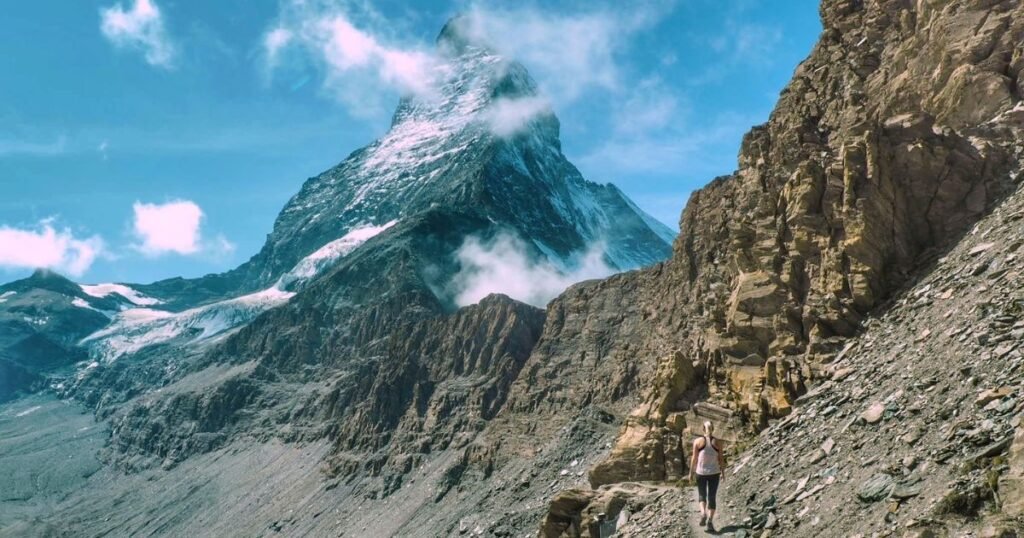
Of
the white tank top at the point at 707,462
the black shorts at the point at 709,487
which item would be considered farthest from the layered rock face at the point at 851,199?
the white tank top at the point at 707,462

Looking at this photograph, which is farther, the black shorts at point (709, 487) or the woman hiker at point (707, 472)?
the black shorts at point (709, 487)

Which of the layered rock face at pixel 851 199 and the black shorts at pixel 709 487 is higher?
the layered rock face at pixel 851 199

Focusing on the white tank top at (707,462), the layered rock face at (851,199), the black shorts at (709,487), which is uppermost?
the layered rock face at (851,199)

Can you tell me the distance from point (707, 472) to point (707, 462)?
0.27 meters

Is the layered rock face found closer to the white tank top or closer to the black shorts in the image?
the black shorts

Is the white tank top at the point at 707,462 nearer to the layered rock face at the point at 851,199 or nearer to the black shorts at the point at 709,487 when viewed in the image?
the black shorts at the point at 709,487

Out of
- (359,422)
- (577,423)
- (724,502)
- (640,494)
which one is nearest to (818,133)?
(640,494)

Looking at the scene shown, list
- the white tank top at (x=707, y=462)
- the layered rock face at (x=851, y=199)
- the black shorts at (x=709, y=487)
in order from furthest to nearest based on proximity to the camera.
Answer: the layered rock face at (x=851, y=199), the black shorts at (x=709, y=487), the white tank top at (x=707, y=462)

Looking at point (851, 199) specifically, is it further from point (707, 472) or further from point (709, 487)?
point (707, 472)

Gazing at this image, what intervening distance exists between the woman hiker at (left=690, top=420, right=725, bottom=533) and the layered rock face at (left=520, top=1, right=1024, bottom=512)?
8.92 metres

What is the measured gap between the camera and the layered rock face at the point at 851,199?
1188 inches

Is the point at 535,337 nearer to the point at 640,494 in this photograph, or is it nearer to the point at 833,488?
the point at 640,494

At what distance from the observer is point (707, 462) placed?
19984 mm

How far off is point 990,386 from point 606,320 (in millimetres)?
104236
